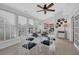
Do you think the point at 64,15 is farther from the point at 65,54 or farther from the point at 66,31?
the point at 65,54

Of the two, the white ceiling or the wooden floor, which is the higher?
the white ceiling

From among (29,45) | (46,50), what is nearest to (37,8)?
(29,45)

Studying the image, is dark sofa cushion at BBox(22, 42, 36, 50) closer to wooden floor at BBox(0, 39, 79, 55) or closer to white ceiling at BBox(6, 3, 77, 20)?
wooden floor at BBox(0, 39, 79, 55)

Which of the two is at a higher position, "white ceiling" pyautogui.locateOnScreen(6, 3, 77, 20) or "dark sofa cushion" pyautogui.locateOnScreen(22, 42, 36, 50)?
"white ceiling" pyautogui.locateOnScreen(6, 3, 77, 20)

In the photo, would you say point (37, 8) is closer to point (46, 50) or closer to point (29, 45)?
point (29, 45)

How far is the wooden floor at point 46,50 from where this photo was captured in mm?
3010

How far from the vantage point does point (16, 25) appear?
9.87 feet

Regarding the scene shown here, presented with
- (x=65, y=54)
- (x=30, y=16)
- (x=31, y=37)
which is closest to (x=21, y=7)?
(x=30, y=16)

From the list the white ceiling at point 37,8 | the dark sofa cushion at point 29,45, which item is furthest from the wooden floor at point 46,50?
the white ceiling at point 37,8

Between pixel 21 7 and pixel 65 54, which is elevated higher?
pixel 21 7

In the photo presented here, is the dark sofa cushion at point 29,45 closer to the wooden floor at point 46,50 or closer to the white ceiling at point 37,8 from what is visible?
the wooden floor at point 46,50

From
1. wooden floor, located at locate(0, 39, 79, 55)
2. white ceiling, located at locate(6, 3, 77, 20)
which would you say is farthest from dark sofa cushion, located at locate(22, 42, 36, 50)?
Result: white ceiling, located at locate(6, 3, 77, 20)

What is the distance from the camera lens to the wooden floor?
9.87 feet
